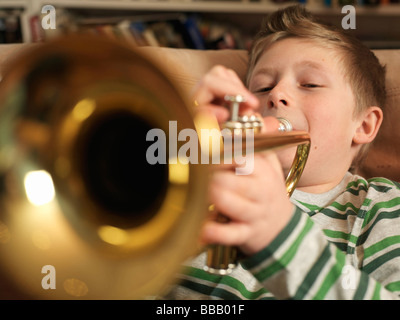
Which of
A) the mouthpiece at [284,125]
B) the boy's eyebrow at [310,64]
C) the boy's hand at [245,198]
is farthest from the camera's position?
the boy's eyebrow at [310,64]

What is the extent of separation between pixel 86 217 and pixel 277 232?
27cm

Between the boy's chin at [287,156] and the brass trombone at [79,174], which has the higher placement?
the boy's chin at [287,156]

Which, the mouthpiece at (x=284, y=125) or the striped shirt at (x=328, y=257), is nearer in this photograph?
the striped shirt at (x=328, y=257)

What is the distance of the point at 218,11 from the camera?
239cm

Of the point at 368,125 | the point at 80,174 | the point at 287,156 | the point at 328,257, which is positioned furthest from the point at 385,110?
the point at 80,174

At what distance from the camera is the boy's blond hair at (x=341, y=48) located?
41.8 inches

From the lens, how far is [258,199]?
1.88 ft

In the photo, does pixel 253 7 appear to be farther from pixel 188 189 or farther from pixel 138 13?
pixel 188 189

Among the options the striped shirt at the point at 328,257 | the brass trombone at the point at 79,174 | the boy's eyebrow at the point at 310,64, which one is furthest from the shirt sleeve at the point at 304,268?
the boy's eyebrow at the point at 310,64

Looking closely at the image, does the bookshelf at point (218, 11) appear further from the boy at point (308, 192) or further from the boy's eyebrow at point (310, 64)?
the boy's eyebrow at point (310, 64)

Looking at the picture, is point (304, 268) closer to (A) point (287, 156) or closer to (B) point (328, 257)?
(B) point (328, 257)

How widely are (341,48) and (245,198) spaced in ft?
2.18

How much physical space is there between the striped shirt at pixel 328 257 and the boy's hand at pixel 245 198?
0.08 feet
